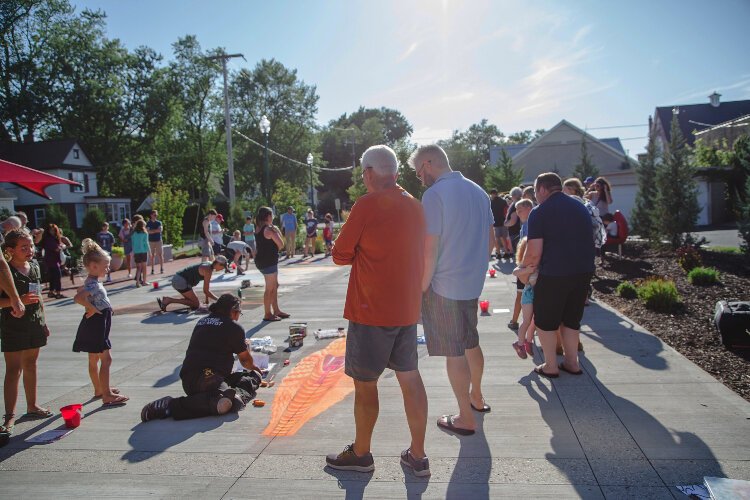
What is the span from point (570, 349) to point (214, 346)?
323 cm

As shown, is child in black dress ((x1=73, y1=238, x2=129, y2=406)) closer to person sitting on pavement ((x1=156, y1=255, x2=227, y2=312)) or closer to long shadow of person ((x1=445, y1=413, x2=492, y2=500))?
long shadow of person ((x1=445, y1=413, x2=492, y2=500))

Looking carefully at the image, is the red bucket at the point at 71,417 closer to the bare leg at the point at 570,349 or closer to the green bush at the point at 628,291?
the bare leg at the point at 570,349

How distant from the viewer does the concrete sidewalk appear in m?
3.20

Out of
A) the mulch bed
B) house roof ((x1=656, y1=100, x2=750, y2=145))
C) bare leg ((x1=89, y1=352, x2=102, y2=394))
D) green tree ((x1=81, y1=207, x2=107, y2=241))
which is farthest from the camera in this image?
house roof ((x1=656, y1=100, x2=750, y2=145))

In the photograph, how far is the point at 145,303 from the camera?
10.5 m

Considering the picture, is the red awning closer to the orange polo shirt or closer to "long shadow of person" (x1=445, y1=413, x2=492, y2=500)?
the orange polo shirt

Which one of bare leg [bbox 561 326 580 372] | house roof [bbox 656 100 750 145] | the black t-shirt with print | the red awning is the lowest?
bare leg [bbox 561 326 580 372]

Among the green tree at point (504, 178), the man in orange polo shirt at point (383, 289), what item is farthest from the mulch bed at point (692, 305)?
the green tree at point (504, 178)

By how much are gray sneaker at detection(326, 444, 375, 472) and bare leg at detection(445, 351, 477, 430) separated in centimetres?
77

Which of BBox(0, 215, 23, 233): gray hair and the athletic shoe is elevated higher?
BBox(0, 215, 23, 233): gray hair

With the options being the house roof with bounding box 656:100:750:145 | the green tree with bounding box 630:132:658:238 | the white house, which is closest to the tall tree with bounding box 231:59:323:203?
the white house

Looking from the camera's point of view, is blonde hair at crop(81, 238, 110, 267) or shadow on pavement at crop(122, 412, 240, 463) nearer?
shadow on pavement at crop(122, 412, 240, 463)

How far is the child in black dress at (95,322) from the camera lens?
476 cm

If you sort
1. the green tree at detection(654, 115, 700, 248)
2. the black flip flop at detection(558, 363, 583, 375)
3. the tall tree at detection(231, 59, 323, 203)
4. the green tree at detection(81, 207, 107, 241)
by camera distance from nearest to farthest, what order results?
the black flip flop at detection(558, 363, 583, 375)
the green tree at detection(654, 115, 700, 248)
the green tree at detection(81, 207, 107, 241)
the tall tree at detection(231, 59, 323, 203)
